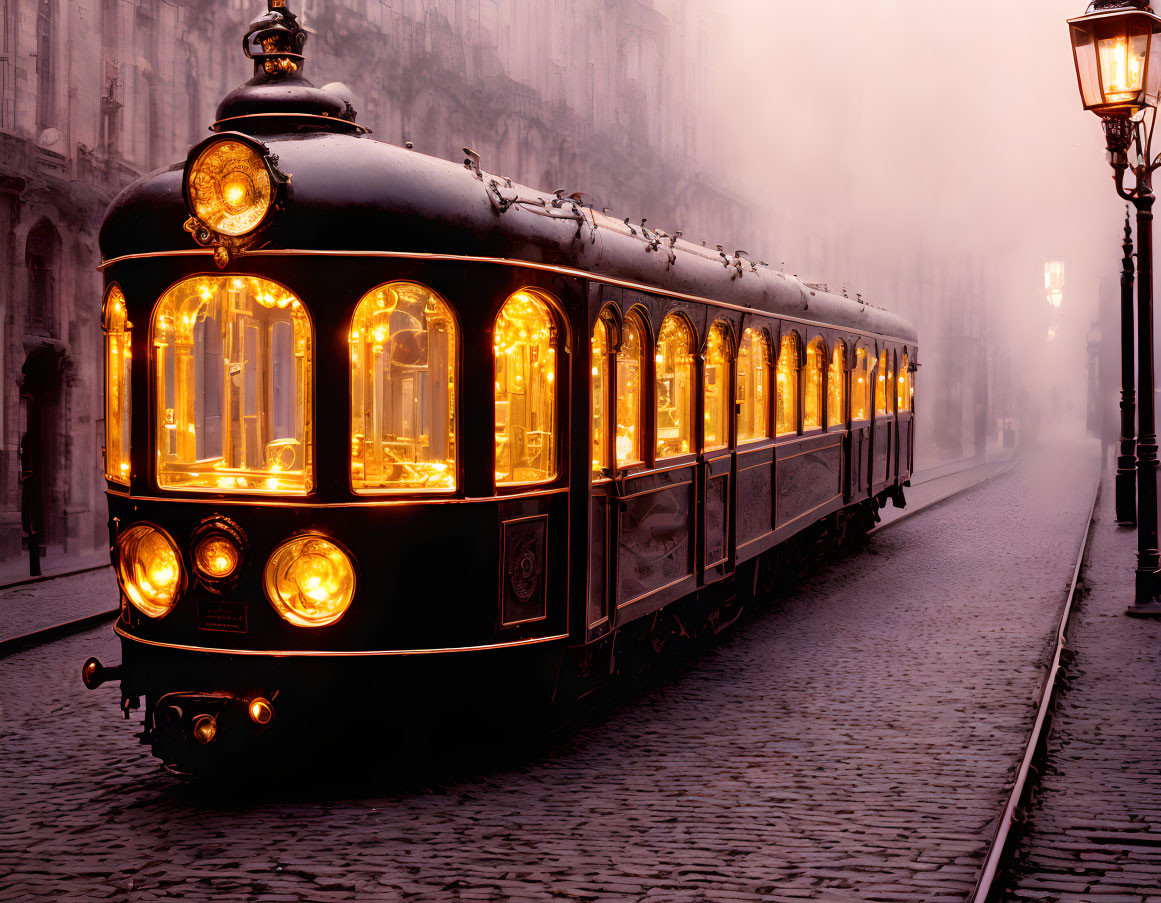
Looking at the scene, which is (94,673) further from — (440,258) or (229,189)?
(440,258)

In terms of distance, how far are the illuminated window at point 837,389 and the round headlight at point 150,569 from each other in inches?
342

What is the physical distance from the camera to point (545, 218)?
7.12m

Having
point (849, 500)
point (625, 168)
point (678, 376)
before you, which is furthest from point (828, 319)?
point (625, 168)

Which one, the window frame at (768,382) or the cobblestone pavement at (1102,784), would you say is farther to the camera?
the window frame at (768,382)

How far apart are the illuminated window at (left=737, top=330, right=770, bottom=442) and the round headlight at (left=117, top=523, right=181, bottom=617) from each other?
16.5 feet

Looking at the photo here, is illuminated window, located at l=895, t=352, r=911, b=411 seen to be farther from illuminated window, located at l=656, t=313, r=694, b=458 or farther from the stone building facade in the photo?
the stone building facade

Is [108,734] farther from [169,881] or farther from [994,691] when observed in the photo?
[994,691]

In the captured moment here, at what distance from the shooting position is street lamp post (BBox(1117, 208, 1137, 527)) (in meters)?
18.4

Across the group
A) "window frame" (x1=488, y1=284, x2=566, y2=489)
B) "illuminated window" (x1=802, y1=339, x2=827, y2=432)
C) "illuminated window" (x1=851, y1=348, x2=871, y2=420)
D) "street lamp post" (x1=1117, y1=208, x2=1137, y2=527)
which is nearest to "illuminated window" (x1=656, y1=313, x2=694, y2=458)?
"window frame" (x1=488, y1=284, x2=566, y2=489)

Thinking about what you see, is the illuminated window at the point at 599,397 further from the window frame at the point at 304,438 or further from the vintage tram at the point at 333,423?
the window frame at the point at 304,438

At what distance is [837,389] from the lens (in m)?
14.5

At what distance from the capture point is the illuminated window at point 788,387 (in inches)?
470

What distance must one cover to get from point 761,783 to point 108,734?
3757 mm

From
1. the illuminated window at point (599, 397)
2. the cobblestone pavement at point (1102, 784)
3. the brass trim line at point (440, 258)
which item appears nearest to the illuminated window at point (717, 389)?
the brass trim line at point (440, 258)
